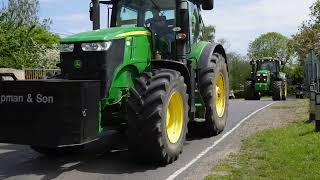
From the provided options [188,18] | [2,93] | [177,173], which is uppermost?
[188,18]

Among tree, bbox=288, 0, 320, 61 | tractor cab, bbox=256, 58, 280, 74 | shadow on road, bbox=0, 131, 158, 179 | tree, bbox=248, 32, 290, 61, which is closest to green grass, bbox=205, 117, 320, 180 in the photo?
shadow on road, bbox=0, 131, 158, 179

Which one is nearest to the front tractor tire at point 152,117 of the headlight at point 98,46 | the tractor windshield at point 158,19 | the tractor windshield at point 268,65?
the headlight at point 98,46

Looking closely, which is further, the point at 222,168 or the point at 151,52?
the point at 151,52

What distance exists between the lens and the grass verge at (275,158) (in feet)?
24.7

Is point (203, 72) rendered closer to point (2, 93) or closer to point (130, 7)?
point (130, 7)

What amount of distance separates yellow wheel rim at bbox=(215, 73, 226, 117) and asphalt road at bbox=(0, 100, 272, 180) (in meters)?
1.58

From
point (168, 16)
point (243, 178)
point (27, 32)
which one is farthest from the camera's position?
point (27, 32)

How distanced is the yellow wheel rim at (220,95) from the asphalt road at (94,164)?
1.58 metres

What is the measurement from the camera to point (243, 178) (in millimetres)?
7344

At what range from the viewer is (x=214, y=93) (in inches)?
425

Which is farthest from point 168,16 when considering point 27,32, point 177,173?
point 27,32

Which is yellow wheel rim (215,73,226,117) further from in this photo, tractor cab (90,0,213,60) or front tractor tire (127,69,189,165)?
front tractor tire (127,69,189,165)

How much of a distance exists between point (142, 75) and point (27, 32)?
64.4 ft

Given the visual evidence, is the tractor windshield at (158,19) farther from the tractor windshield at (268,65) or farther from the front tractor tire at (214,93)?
the tractor windshield at (268,65)
